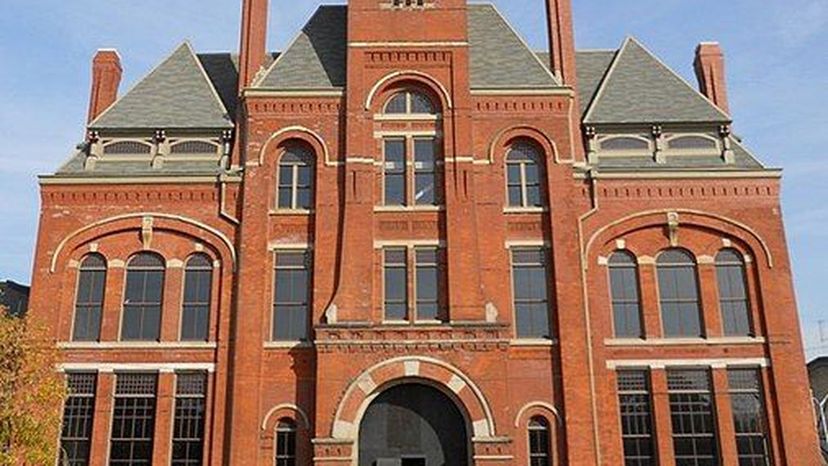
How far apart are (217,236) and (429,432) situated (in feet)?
30.3

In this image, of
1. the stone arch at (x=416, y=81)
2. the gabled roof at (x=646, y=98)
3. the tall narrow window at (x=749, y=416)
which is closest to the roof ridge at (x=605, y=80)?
the gabled roof at (x=646, y=98)

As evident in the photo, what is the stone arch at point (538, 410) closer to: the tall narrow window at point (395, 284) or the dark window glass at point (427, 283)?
the dark window glass at point (427, 283)

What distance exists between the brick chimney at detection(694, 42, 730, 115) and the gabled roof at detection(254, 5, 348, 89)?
1348 centimetres

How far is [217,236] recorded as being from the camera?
2864 centimetres

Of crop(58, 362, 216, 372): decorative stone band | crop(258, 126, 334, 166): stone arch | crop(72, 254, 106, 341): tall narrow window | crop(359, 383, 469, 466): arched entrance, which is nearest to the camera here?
crop(359, 383, 469, 466): arched entrance

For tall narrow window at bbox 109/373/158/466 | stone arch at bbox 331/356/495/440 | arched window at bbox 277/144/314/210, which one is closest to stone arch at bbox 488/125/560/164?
arched window at bbox 277/144/314/210

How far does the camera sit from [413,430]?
86.0ft

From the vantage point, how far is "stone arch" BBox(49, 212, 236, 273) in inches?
1131

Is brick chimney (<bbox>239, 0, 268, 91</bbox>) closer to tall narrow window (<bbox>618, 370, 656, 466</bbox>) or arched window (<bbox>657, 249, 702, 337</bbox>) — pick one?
arched window (<bbox>657, 249, 702, 337</bbox>)

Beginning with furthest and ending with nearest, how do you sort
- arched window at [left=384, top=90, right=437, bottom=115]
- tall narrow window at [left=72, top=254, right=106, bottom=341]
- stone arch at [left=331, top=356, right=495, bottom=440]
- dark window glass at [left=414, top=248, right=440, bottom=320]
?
arched window at [left=384, top=90, right=437, bottom=115] < tall narrow window at [left=72, top=254, right=106, bottom=341] < dark window glass at [left=414, top=248, right=440, bottom=320] < stone arch at [left=331, top=356, right=495, bottom=440]

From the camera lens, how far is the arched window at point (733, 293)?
28.2 m

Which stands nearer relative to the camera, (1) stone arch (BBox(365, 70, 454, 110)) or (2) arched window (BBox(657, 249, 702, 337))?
(2) arched window (BBox(657, 249, 702, 337))

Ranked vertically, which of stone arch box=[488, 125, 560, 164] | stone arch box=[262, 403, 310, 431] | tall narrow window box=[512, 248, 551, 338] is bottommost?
stone arch box=[262, 403, 310, 431]

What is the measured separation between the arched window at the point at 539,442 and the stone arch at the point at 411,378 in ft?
5.76
